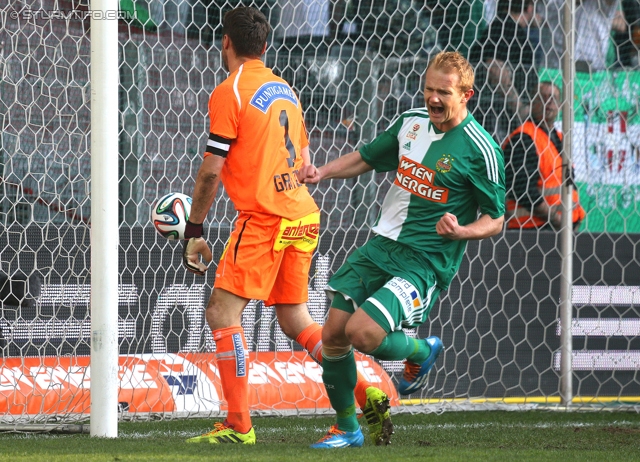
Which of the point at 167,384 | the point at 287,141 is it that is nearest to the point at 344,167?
the point at 287,141

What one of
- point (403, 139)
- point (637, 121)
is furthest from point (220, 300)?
point (637, 121)

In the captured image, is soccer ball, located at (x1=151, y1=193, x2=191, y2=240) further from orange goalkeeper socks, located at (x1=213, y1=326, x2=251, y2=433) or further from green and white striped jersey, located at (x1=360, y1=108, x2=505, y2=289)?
green and white striped jersey, located at (x1=360, y1=108, x2=505, y2=289)

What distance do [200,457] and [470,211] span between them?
1.56 metres

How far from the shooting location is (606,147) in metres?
6.73

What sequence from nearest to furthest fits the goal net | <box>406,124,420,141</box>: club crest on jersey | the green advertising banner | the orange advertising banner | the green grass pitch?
the green grass pitch
<box>406,124,420,141</box>: club crest on jersey
the orange advertising banner
the goal net
the green advertising banner

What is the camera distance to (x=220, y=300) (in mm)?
4336

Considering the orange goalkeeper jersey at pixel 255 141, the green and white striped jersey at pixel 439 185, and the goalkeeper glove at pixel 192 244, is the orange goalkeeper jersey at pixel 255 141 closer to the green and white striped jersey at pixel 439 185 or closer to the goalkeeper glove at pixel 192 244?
the goalkeeper glove at pixel 192 244

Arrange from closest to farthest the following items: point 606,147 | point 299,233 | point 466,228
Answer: point 466,228 → point 299,233 → point 606,147

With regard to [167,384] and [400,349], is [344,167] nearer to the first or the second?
[400,349]

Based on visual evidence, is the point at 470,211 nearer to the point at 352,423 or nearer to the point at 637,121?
the point at 352,423

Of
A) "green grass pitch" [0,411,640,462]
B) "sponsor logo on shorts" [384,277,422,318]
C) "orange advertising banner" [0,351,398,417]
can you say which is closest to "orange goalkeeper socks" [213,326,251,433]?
"green grass pitch" [0,411,640,462]

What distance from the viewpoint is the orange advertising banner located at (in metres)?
5.37

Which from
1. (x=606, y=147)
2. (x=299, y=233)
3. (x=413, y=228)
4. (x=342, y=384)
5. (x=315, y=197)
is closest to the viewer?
(x=413, y=228)

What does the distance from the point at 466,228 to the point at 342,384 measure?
937mm
